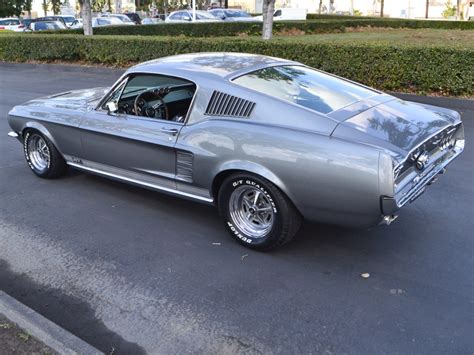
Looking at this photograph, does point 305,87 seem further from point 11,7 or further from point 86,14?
point 11,7

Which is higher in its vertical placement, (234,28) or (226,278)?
(234,28)

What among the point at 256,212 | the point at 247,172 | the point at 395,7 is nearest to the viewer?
the point at 247,172

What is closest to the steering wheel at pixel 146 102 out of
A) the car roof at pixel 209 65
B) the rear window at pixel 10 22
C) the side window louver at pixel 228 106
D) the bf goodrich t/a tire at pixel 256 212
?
the car roof at pixel 209 65

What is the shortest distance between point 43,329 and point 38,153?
133 inches

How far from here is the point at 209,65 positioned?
4.68 metres

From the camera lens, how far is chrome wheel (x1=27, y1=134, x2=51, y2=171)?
583cm

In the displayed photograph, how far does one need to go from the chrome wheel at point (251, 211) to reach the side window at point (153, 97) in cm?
114

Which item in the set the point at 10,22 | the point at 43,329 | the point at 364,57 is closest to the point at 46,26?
the point at 10,22

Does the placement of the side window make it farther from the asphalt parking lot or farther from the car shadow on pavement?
the car shadow on pavement

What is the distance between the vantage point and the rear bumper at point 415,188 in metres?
3.47

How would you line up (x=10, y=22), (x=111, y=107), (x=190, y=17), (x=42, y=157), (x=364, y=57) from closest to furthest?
1. (x=111, y=107)
2. (x=42, y=157)
3. (x=364, y=57)
4. (x=190, y=17)
5. (x=10, y=22)

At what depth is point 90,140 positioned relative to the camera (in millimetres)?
5129

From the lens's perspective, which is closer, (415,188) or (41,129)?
(415,188)

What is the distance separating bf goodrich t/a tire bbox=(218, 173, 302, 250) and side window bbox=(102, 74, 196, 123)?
1.10 metres
